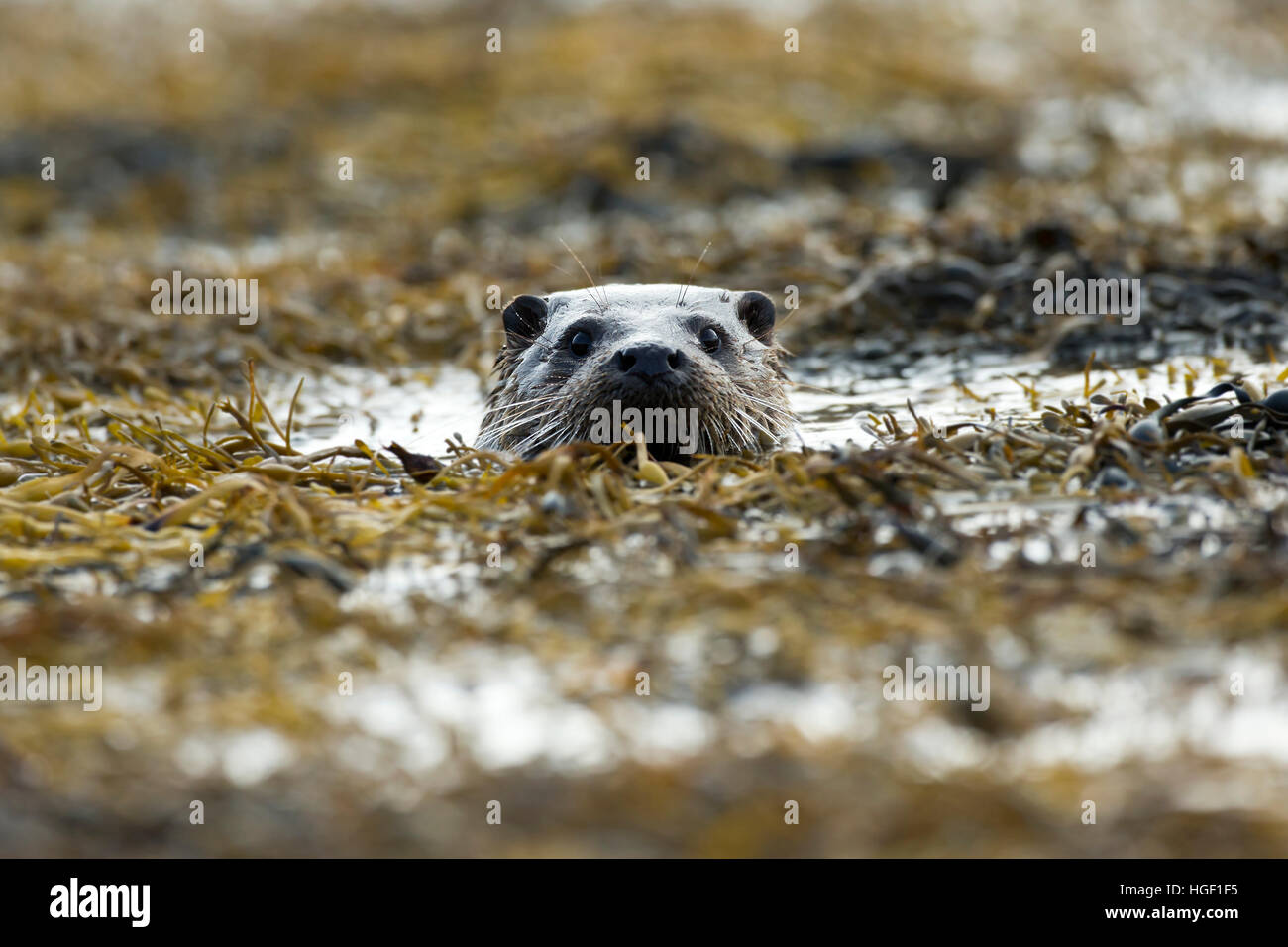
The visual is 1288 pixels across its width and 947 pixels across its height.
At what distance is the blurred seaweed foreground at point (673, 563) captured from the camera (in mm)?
3078

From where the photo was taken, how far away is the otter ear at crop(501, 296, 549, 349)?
20.0 ft

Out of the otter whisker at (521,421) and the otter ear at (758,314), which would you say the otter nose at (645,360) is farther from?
the otter ear at (758,314)

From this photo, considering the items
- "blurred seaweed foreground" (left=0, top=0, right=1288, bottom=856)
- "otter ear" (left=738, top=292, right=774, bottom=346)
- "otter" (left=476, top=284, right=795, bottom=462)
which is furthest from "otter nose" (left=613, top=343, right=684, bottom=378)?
"otter ear" (left=738, top=292, right=774, bottom=346)

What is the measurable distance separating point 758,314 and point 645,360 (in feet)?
3.97

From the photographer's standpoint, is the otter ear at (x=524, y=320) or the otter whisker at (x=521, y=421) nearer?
the otter whisker at (x=521, y=421)

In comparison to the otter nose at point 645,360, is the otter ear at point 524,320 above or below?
above

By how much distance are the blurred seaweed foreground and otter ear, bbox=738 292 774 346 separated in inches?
21.1

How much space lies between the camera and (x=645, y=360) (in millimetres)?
5191

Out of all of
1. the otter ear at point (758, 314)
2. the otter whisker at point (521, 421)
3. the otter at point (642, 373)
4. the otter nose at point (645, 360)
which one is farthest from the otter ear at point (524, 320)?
the otter nose at point (645, 360)

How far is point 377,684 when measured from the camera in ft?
11.8

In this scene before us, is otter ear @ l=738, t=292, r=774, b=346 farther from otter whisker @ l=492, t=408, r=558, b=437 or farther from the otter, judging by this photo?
otter whisker @ l=492, t=408, r=558, b=437

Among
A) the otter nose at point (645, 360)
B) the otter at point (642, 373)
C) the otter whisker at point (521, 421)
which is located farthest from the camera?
the otter whisker at point (521, 421)

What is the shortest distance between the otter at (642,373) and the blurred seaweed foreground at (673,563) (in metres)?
0.23
